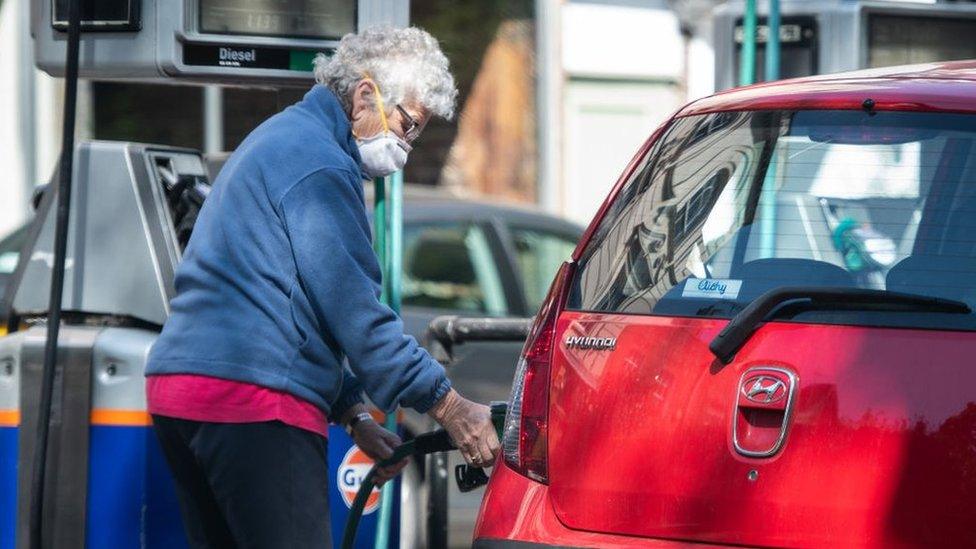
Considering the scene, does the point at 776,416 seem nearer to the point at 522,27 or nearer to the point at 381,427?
the point at 381,427

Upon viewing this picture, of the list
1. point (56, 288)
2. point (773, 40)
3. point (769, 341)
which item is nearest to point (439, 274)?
point (773, 40)

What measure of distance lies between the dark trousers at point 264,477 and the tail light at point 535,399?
415 millimetres

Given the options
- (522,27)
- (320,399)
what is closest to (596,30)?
(522,27)

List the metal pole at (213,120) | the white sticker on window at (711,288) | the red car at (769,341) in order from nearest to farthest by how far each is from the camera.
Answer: the red car at (769,341) < the white sticker on window at (711,288) < the metal pole at (213,120)

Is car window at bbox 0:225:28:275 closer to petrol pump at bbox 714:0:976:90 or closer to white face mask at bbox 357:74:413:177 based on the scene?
petrol pump at bbox 714:0:976:90

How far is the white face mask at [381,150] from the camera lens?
13.2ft

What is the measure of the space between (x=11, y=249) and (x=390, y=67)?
4.28 m

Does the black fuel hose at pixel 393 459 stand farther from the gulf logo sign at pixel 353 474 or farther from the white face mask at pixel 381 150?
the white face mask at pixel 381 150

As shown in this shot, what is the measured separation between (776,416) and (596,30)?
12168 mm

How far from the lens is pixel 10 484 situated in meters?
4.32

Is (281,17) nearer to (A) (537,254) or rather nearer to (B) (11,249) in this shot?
(B) (11,249)

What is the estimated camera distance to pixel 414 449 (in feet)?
13.8

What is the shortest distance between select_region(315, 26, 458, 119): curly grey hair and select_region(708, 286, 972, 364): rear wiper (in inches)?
36.4

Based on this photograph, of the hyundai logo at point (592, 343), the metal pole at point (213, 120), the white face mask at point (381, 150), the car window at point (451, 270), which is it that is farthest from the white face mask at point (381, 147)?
the metal pole at point (213, 120)
